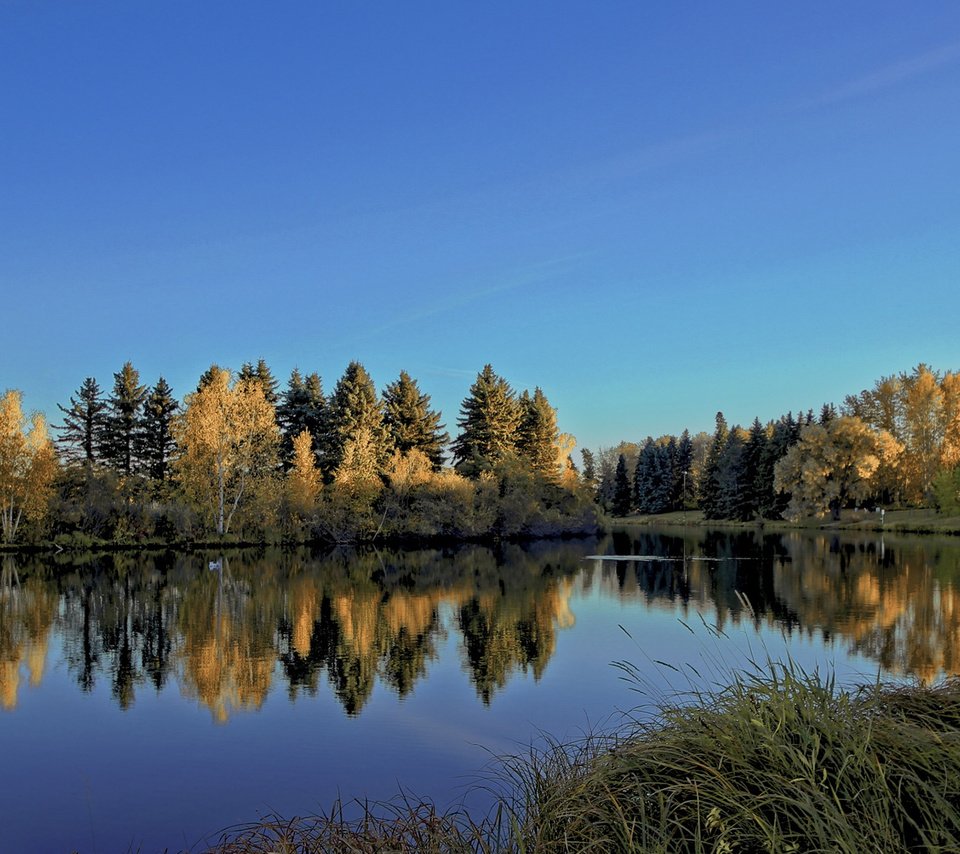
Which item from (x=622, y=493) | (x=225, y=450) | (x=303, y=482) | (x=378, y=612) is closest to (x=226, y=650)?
(x=378, y=612)

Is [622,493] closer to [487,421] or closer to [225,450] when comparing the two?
[487,421]

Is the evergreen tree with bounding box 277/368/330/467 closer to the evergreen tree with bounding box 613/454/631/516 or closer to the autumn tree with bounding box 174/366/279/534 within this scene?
the autumn tree with bounding box 174/366/279/534

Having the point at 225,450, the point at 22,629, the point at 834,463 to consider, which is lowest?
the point at 22,629

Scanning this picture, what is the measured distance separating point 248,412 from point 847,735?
4581 cm

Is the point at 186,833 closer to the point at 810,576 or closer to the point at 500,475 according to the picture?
the point at 810,576

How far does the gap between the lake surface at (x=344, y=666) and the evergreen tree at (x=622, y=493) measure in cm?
6902

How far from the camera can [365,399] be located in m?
58.7

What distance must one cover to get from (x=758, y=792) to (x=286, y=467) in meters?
57.3

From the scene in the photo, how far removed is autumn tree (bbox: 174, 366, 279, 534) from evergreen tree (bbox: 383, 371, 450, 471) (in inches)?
571

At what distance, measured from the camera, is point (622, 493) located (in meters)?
103

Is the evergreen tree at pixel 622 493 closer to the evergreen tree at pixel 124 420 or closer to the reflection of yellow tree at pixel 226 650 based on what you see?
the evergreen tree at pixel 124 420

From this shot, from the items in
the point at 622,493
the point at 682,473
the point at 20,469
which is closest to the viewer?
the point at 20,469

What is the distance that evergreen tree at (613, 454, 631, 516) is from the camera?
102m

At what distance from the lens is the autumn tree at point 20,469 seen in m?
42.8
